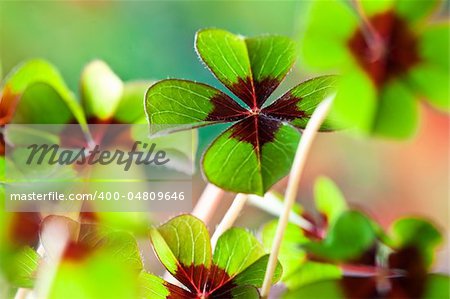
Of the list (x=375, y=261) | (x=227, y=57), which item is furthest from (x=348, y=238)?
(x=227, y=57)

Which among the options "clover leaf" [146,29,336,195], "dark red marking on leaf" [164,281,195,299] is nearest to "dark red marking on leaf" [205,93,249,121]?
"clover leaf" [146,29,336,195]

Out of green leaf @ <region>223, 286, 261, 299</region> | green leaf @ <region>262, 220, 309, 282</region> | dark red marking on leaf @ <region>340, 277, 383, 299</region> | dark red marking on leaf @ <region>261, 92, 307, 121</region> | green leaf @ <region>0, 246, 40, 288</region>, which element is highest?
dark red marking on leaf @ <region>261, 92, 307, 121</region>

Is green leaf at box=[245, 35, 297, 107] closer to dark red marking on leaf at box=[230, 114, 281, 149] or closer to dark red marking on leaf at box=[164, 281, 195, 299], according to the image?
dark red marking on leaf at box=[230, 114, 281, 149]

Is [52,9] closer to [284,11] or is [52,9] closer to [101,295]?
[284,11]

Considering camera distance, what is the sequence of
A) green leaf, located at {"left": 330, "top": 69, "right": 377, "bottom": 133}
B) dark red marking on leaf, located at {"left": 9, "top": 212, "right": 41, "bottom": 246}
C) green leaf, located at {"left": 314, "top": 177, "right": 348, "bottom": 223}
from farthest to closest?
green leaf, located at {"left": 314, "top": 177, "right": 348, "bottom": 223} < dark red marking on leaf, located at {"left": 9, "top": 212, "right": 41, "bottom": 246} < green leaf, located at {"left": 330, "top": 69, "right": 377, "bottom": 133}

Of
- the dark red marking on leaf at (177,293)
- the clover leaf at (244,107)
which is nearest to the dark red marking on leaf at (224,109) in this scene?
the clover leaf at (244,107)

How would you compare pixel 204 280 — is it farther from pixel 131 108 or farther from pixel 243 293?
pixel 131 108

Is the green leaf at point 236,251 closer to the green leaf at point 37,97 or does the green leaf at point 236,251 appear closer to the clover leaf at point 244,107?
the clover leaf at point 244,107
